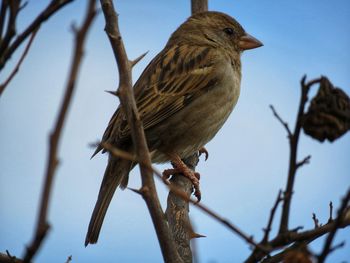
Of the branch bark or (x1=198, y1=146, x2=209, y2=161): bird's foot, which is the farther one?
(x1=198, y1=146, x2=209, y2=161): bird's foot

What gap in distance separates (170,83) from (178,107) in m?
0.21

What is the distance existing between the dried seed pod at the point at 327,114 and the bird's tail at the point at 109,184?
2.29 meters

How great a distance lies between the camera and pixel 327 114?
6.33 feet

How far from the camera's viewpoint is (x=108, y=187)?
4156mm

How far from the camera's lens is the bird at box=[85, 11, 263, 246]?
4320mm

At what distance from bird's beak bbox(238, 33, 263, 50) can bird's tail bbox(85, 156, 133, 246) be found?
1870 millimetres

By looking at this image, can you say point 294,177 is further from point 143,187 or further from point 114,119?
point 114,119

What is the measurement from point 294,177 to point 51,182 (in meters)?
0.81

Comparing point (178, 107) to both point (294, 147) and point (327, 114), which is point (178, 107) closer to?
point (327, 114)

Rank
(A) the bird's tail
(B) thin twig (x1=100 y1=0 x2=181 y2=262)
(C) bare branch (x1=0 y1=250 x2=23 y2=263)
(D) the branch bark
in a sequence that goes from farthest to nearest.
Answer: (A) the bird's tail < (D) the branch bark < (C) bare branch (x1=0 y1=250 x2=23 y2=263) < (B) thin twig (x1=100 y1=0 x2=181 y2=262)

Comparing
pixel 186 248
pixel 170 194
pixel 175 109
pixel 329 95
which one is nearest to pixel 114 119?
pixel 175 109

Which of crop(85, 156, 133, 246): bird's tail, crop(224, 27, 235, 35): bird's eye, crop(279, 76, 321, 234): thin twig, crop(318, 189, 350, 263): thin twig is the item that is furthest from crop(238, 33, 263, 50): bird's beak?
crop(318, 189, 350, 263): thin twig

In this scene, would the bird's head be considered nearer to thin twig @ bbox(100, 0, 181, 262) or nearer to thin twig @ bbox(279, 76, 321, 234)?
thin twig @ bbox(100, 0, 181, 262)

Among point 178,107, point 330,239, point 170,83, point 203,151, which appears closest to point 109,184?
point 178,107
